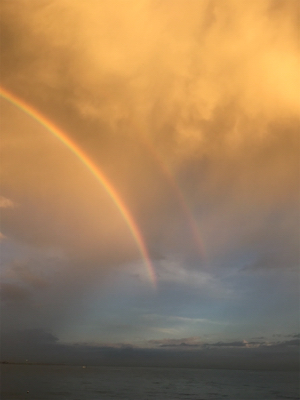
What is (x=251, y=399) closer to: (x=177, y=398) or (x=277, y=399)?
(x=277, y=399)

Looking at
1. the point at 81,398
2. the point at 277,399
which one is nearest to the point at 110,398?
the point at 81,398

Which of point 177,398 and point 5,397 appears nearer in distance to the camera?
point 5,397

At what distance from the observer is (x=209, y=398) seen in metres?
108

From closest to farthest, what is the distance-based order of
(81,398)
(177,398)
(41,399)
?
1. (41,399)
2. (81,398)
3. (177,398)

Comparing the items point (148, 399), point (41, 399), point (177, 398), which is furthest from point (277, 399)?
point (41, 399)

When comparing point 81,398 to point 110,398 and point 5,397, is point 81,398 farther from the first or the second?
point 5,397

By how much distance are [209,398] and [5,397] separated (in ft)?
195

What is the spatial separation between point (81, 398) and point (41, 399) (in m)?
11.6

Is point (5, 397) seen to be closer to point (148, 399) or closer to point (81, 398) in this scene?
point (81, 398)

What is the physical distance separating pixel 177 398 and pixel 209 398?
1033cm

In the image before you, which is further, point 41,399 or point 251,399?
point 251,399

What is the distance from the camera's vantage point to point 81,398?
321ft

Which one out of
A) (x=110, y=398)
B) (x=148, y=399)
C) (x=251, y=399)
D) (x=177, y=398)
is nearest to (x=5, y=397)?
(x=110, y=398)

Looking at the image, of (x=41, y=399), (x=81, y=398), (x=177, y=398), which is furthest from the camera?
(x=177, y=398)
